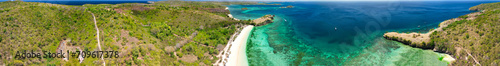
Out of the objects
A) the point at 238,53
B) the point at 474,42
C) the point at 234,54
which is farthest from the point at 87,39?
the point at 474,42

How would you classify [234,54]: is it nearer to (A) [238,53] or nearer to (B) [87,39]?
(A) [238,53]

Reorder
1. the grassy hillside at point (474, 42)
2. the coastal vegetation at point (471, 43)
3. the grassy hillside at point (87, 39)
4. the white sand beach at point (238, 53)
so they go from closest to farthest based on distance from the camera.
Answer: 1. the grassy hillside at point (87, 39)
2. the grassy hillside at point (474, 42)
3. the coastal vegetation at point (471, 43)
4. the white sand beach at point (238, 53)

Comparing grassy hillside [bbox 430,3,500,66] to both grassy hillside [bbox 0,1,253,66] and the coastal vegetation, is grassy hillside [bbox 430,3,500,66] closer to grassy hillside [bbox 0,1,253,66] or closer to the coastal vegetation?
the coastal vegetation

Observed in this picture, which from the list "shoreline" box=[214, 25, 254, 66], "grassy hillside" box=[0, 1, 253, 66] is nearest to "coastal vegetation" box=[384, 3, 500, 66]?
"shoreline" box=[214, 25, 254, 66]

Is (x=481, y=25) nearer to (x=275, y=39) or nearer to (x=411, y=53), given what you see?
(x=411, y=53)

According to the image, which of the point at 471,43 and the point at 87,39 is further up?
the point at 87,39

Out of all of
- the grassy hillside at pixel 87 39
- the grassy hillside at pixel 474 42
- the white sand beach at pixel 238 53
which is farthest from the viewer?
the white sand beach at pixel 238 53

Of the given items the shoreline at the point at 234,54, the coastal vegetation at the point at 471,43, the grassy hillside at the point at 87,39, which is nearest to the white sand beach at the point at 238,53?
the shoreline at the point at 234,54

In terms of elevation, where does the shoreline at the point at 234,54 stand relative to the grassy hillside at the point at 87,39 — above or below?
below

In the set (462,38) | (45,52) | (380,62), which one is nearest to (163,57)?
(45,52)

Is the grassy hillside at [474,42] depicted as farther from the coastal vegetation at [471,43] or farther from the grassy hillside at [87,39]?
the grassy hillside at [87,39]
